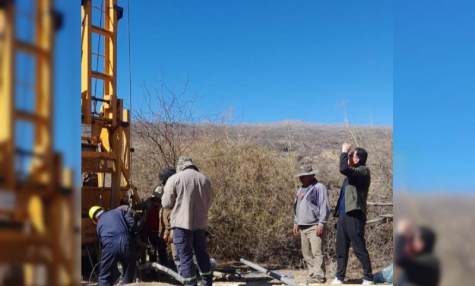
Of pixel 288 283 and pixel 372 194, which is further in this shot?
pixel 372 194

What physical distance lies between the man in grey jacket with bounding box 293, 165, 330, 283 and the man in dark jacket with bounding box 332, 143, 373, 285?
0.20 metres

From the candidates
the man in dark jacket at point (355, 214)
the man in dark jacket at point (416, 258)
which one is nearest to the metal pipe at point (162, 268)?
the man in dark jacket at point (355, 214)

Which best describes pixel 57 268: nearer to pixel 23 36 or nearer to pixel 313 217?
pixel 23 36

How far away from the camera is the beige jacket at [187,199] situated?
4.01 m

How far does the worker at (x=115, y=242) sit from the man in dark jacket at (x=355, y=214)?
5.54ft

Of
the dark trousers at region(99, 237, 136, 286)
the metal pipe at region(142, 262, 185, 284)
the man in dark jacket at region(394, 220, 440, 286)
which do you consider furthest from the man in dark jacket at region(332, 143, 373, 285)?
the man in dark jacket at region(394, 220, 440, 286)

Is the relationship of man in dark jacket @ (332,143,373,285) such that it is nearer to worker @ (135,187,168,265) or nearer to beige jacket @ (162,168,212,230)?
beige jacket @ (162,168,212,230)

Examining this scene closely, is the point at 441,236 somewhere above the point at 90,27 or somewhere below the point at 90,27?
below

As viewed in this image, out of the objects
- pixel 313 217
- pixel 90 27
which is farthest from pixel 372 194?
pixel 90 27

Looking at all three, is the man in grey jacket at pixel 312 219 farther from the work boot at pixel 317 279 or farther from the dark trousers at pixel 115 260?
the dark trousers at pixel 115 260

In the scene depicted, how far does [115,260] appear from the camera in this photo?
429 cm

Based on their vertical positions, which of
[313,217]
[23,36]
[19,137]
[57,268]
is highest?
[23,36]

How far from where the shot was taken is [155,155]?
7176 mm

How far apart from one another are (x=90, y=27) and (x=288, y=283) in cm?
261
